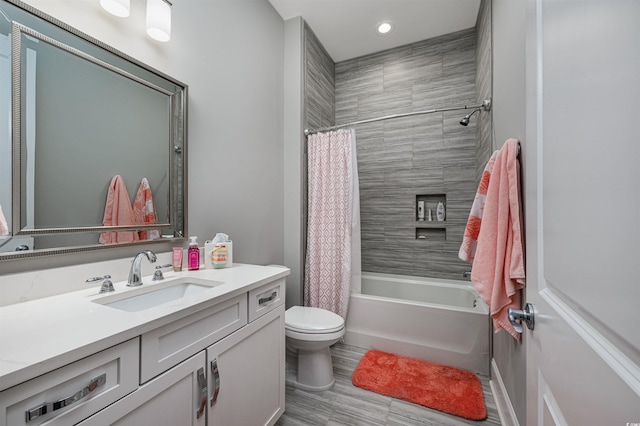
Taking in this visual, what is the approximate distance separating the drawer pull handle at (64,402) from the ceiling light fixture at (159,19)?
143 centimetres

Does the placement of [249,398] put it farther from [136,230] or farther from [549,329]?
[549,329]

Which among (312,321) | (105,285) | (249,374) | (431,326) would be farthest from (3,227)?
(431,326)

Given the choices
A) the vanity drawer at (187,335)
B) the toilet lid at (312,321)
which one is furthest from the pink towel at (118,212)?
the toilet lid at (312,321)

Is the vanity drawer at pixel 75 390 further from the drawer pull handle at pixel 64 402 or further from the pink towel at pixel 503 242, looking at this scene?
the pink towel at pixel 503 242

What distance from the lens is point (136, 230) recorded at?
1232 millimetres

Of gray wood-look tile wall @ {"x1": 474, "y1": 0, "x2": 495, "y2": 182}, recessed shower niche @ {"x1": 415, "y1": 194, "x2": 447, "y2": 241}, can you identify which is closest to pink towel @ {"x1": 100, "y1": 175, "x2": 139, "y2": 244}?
gray wood-look tile wall @ {"x1": 474, "y1": 0, "x2": 495, "y2": 182}

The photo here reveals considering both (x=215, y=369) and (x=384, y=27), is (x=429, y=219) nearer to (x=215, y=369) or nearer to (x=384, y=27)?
(x=384, y=27)

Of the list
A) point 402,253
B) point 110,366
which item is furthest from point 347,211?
point 110,366

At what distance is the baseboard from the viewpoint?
1357 mm

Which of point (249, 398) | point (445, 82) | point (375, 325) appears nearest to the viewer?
point (249, 398)

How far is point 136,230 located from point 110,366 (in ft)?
2.37

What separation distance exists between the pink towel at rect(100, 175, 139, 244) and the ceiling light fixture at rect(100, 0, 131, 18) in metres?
0.69

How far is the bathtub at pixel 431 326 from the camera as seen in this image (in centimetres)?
191

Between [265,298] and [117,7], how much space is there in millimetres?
1423
